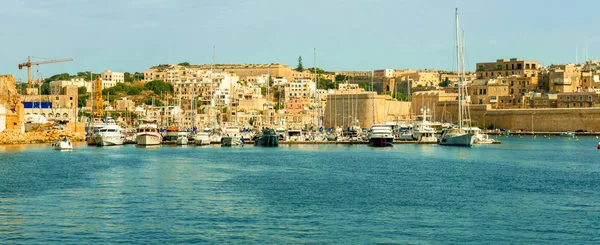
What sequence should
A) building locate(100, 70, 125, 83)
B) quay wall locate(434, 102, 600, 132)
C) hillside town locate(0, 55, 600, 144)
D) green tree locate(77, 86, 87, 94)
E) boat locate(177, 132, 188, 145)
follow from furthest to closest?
building locate(100, 70, 125, 83), green tree locate(77, 86, 87, 94), hillside town locate(0, 55, 600, 144), quay wall locate(434, 102, 600, 132), boat locate(177, 132, 188, 145)

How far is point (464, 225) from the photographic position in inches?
736

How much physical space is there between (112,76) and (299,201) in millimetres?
104763

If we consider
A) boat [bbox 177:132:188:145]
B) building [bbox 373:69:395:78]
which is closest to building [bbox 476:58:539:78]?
building [bbox 373:69:395:78]

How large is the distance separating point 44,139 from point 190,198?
41.4m

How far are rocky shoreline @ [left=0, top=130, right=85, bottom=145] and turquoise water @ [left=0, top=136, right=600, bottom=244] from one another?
21.6 metres

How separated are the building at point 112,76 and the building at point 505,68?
176ft

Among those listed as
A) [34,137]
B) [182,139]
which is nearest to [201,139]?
[182,139]

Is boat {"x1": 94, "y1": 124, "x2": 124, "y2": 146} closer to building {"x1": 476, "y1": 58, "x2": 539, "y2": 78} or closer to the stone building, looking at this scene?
the stone building

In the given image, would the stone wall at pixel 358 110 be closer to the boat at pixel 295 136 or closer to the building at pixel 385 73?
the boat at pixel 295 136

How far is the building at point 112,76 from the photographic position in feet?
401

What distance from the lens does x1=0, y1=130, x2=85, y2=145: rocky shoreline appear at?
58.0 meters

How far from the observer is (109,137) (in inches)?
2110

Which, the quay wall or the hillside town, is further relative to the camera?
the hillside town

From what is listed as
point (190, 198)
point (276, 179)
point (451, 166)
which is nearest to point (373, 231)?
point (190, 198)
